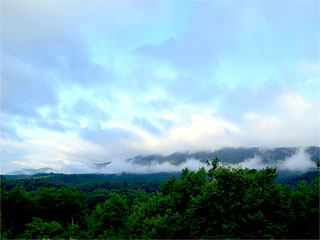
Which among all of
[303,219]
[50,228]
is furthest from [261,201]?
[50,228]

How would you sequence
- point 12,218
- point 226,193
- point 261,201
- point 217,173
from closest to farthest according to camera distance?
point 261,201 < point 226,193 < point 217,173 < point 12,218

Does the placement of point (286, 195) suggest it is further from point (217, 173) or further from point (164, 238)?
point (164, 238)

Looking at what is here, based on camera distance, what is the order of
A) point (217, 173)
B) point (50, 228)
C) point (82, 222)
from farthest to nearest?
point (82, 222) → point (50, 228) → point (217, 173)

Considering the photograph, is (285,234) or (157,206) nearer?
(285,234)

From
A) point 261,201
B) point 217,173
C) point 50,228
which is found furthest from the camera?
point 50,228

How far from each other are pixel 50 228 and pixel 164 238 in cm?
3090

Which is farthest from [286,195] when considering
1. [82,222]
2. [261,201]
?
[82,222]

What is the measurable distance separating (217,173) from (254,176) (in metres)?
4.35

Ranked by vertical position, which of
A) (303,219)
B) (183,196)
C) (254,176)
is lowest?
(303,219)

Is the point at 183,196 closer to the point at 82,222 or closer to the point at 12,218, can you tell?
the point at 12,218

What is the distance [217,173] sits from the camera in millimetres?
24781

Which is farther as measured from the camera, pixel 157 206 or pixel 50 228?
pixel 50 228

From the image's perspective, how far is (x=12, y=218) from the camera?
58750 mm

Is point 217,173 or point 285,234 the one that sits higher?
point 217,173
